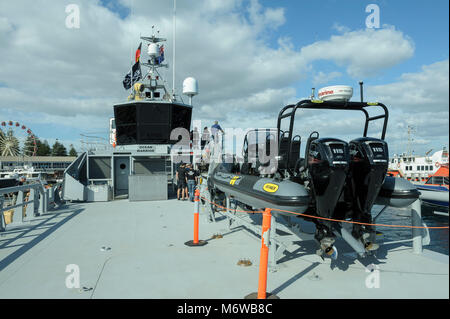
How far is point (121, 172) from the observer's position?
12703 mm

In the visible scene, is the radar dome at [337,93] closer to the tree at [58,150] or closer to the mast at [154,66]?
the mast at [154,66]

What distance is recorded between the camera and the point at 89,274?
3.71 meters

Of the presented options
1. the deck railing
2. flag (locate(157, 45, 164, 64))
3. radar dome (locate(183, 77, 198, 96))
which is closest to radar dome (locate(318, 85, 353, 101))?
the deck railing

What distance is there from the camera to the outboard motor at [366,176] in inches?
138

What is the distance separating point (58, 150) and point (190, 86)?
8895 centimetres

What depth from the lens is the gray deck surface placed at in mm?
3168

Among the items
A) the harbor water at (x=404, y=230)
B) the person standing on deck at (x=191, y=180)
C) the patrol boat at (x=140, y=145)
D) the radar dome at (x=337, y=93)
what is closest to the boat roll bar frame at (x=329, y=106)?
the radar dome at (x=337, y=93)

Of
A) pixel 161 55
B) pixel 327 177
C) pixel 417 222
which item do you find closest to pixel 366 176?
pixel 327 177

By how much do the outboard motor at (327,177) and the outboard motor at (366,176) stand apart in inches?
13.7

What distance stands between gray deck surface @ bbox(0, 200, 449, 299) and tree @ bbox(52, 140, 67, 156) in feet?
310

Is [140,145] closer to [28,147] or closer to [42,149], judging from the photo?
[28,147]
